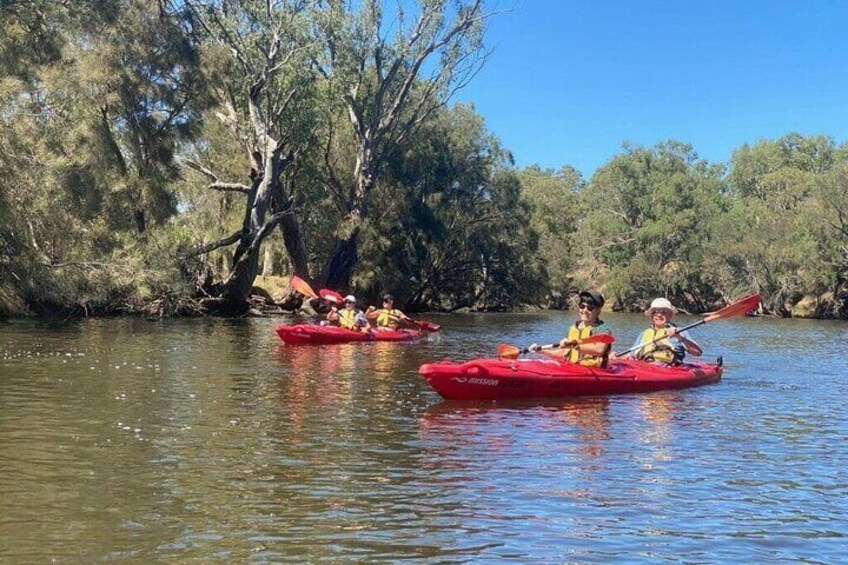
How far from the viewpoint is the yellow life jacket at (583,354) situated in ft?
39.2

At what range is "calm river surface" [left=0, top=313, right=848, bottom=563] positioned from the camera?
5328 mm

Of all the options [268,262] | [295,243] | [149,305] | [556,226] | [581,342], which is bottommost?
[581,342]

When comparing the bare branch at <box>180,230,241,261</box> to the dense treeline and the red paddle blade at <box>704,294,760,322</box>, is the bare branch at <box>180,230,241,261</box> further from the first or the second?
the red paddle blade at <box>704,294,760,322</box>

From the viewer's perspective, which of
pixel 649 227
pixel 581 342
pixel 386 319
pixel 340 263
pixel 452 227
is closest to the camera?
pixel 581 342

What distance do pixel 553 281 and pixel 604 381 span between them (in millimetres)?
48652

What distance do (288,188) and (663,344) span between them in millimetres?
26940

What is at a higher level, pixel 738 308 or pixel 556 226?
pixel 556 226

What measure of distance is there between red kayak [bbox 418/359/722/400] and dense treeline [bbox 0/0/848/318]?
1277 cm

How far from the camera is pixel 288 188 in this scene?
1511 inches

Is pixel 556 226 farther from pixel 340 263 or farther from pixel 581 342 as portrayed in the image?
pixel 581 342

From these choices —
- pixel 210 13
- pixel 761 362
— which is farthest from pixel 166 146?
pixel 761 362

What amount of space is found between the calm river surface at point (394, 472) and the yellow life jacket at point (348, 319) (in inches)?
277

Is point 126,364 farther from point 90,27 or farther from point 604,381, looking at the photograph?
point 90,27

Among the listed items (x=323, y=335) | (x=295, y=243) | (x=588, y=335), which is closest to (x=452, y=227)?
(x=295, y=243)
